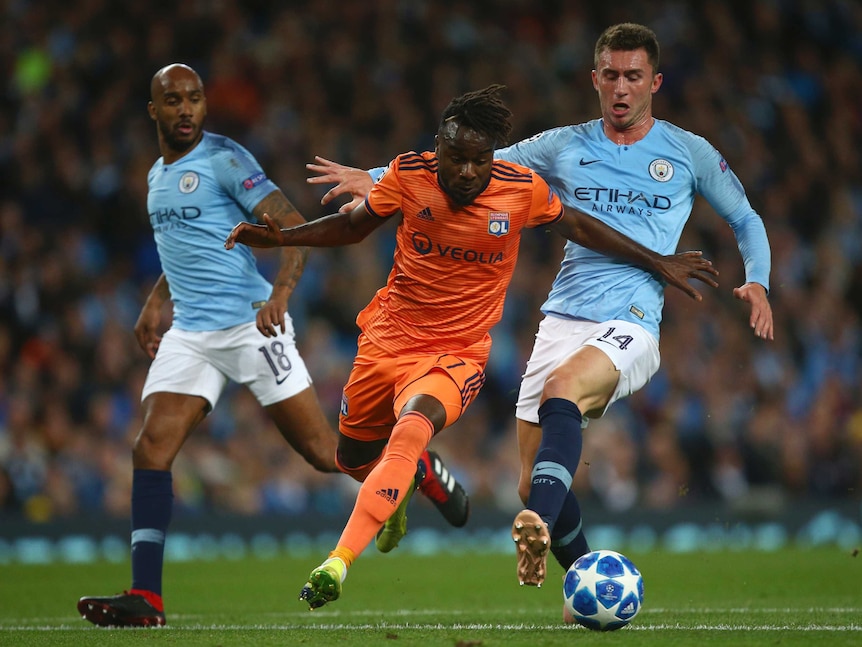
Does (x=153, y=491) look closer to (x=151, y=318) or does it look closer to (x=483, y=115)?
(x=151, y=318)

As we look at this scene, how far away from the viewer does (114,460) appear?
12727 millimetres

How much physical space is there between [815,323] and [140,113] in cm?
855

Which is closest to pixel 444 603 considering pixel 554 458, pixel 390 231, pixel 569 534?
pixel 569 534

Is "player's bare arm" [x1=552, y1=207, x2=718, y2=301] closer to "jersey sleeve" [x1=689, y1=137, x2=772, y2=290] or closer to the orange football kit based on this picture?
the orange football kit

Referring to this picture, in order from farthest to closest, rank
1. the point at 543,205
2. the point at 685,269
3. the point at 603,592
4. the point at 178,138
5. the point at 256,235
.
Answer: the point at 178,138
the point at 685,269
the point at 543,205
the point at 256,235
the point at 603,592

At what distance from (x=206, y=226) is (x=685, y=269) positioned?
2754 mm

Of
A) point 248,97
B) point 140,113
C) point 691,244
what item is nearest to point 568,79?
point 691,244

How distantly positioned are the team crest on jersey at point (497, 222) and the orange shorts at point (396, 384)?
615 millimetres

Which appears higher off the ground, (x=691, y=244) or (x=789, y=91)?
(x=789, y=91)

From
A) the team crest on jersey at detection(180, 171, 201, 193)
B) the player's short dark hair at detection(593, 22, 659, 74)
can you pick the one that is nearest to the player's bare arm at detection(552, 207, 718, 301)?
the player's short dark hair at detection(593, 22, 659, 74)

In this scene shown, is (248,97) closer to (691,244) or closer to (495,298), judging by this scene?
(691,244)

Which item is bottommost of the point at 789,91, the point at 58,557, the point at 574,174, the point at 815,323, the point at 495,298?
the point at 58,557

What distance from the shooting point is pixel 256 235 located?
5852 mm

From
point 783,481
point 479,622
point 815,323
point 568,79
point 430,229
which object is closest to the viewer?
point 430,229
